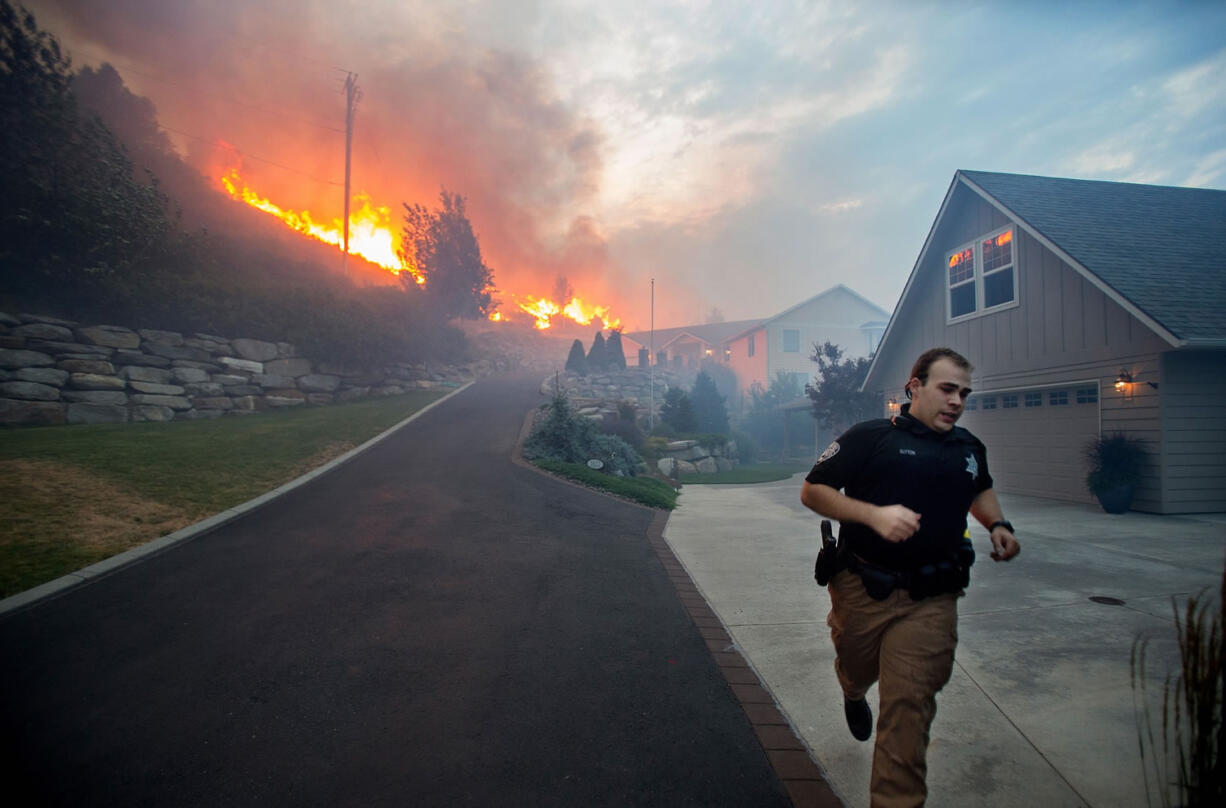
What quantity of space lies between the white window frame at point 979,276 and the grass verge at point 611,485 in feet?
26.7

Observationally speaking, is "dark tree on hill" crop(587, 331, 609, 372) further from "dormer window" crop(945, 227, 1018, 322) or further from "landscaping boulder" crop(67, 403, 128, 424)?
Answer: "landscaping boulder" crop(67, 403, 128, 424)

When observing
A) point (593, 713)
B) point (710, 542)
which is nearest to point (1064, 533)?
point (710, 542)

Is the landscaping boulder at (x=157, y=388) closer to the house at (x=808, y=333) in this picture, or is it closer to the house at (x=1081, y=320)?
the house at (x=1081, y=320)

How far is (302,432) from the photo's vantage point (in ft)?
42.8

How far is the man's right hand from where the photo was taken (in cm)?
233

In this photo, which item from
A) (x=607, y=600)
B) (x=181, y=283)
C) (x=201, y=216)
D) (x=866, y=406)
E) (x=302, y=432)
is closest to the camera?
(x=607, y=600)

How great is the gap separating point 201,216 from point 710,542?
27572 mm

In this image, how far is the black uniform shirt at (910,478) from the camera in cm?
264

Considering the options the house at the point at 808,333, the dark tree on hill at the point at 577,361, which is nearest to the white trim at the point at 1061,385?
the house at the point at 808,333

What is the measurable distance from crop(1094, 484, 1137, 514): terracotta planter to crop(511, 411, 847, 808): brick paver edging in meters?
8.30

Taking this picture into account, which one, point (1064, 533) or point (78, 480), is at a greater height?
point (78, 480)

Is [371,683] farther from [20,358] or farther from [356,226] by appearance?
[356,226]

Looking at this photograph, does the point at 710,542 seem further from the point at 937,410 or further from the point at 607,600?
the point at 937,410

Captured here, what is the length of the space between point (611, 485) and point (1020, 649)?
24.6 ft
